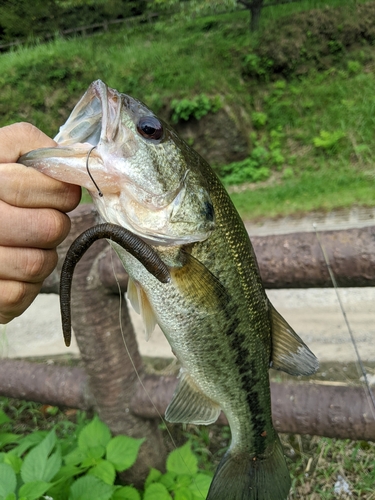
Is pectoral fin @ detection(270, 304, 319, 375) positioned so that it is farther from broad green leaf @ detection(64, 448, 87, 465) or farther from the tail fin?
broad green leaf @ detection(64, 448, 87, 465)

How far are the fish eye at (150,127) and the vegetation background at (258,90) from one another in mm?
4672

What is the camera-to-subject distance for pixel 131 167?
985 mm

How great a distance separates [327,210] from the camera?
5.19 meters

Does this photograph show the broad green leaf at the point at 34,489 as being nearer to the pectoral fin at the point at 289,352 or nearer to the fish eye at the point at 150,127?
the pectoral fin at the point at 289,352

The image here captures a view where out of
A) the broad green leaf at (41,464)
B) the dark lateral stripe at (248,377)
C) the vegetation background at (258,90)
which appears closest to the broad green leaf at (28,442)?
the broad green leaf at (41,464)

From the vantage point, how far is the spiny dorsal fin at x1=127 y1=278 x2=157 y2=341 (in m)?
1.11

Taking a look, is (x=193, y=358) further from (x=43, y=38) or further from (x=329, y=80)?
(x=43, y=38)

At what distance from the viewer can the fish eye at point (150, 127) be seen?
3.31ft

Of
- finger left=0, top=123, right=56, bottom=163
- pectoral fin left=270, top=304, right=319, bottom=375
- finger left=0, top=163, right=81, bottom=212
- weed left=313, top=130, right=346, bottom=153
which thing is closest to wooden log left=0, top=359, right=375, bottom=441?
pectoral fin left=270, top=304, right=319, bottom=375

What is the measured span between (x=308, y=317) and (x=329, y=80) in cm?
708

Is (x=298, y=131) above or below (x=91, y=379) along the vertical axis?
below

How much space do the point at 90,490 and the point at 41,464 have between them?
23 cm

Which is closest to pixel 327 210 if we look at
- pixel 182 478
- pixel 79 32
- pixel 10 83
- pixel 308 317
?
pixel 308 317

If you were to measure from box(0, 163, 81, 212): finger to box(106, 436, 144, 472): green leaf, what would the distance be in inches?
48.2
